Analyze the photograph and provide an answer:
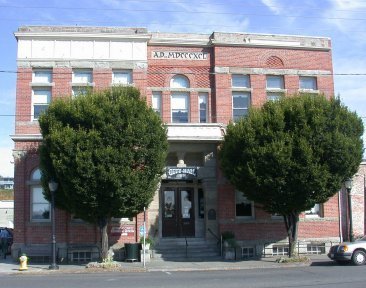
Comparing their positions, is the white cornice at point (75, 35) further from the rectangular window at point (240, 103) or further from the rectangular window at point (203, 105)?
the rectangular window at point (240, 103)

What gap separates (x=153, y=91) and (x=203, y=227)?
7.43m

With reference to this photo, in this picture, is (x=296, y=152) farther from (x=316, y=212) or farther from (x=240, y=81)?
(x=240, y=81)

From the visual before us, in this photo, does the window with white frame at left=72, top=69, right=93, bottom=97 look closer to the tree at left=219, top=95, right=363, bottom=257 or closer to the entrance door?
the entrance door

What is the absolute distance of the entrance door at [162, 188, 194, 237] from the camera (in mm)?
26422

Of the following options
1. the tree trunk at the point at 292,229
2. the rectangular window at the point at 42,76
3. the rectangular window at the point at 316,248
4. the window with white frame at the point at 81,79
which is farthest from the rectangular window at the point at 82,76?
the rectangular window at the point at 316,248

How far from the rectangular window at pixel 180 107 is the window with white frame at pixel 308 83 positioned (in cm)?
639

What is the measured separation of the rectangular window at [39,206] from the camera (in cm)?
2517

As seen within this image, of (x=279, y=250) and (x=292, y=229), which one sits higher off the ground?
(x=292, y=229)

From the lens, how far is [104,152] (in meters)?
20.1

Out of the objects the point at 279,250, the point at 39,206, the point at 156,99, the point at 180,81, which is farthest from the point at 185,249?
the point at 180,81

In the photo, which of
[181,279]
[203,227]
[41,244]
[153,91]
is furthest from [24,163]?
[181,279]

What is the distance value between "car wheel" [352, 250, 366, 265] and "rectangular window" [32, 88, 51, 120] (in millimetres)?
15815

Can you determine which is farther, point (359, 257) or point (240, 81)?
point (240, 81)

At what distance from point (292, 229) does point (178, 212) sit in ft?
20.2
